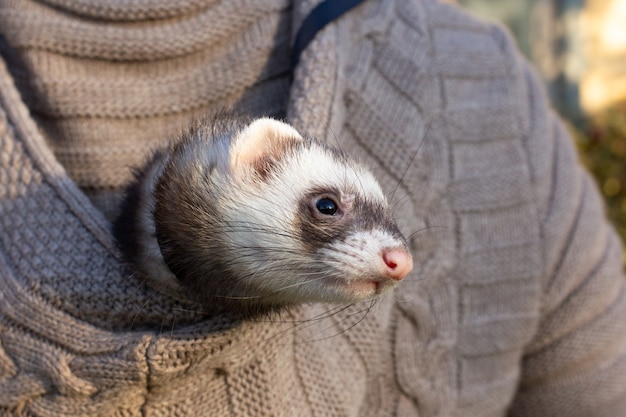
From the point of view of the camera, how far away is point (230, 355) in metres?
0.82

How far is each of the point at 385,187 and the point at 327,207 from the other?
0.83 feet

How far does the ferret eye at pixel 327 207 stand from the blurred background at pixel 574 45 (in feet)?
10.2

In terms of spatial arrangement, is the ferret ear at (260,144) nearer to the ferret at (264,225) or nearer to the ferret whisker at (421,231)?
the ferret at (264,225)

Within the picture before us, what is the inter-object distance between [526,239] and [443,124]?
224mm

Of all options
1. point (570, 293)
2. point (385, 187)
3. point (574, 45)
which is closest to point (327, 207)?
point (385, 187)

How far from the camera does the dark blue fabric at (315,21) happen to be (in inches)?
40.1

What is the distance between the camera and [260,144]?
0.79m

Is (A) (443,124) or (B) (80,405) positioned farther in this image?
(A) (443,124)

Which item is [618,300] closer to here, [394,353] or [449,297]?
[449,297]

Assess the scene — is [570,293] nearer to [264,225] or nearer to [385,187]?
[385,187]

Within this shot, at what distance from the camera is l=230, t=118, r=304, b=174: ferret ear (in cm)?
78

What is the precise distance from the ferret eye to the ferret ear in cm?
7

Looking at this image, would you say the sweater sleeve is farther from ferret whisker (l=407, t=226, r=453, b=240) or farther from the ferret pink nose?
the ferret pink nose

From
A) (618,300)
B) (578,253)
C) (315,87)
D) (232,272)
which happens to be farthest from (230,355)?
(618,300)
